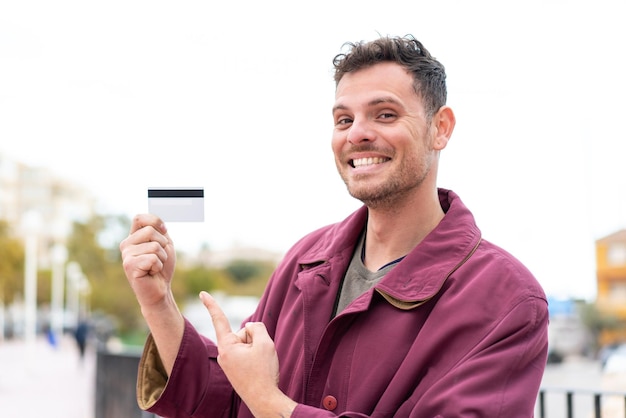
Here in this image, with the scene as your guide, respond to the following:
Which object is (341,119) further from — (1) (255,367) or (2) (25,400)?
(2) (25,400)

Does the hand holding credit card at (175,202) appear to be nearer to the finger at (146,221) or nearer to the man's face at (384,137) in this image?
the finger at (146,221)

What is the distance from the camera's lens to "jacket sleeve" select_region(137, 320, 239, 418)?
2.42m

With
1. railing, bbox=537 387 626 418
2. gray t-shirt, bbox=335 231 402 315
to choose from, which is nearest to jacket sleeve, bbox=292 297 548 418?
gray t-shirt, bbox=335 231 402 315

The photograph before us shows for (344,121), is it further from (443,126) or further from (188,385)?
(188,385)

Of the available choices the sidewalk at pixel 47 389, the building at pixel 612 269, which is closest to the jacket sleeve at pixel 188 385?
the sidewalk at pixel 47 389

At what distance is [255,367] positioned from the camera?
80.4 inches

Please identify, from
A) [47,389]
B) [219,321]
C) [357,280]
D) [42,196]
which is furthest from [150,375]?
[42,196]

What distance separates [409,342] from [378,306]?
134mm

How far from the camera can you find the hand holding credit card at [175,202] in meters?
2.26

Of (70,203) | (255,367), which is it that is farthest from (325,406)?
(70,203)

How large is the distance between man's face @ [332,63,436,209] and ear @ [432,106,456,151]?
50mm

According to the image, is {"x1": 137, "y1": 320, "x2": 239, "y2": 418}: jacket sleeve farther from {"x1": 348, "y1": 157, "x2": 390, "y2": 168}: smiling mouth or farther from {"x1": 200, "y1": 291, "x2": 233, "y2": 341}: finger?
{"x1": 348, "y1": 157, "x2": 390, "y2": 168}: smiling mouth

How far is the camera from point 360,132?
2203mm

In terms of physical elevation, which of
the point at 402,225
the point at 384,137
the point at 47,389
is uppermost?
the point at 384,137
